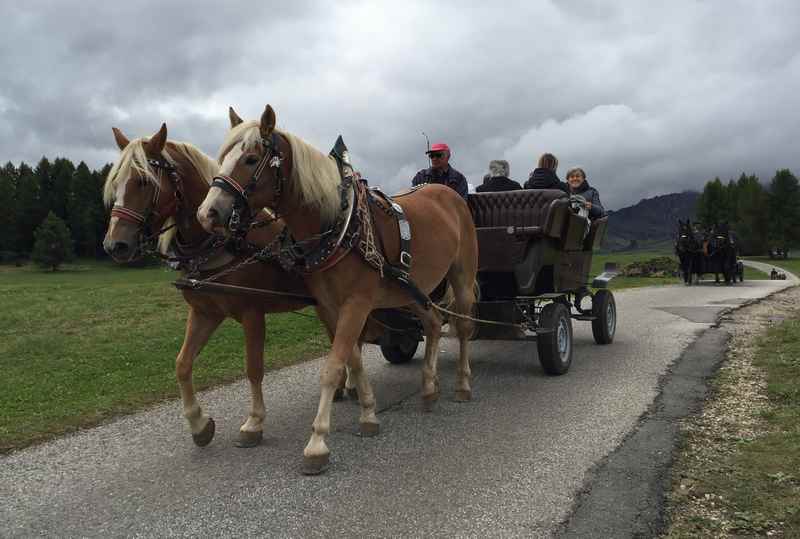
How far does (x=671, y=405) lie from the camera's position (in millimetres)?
5547

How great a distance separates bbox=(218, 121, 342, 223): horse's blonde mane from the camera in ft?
12.8

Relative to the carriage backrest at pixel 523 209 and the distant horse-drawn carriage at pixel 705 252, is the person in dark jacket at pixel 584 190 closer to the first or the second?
the carriage backrest at pixel 523 209

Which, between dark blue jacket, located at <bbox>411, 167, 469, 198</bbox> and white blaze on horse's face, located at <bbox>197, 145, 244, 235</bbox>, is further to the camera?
dark blue jacket, located at <bbox>411, 167, 469, 198</bbox>

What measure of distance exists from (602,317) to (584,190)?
1.98 meters

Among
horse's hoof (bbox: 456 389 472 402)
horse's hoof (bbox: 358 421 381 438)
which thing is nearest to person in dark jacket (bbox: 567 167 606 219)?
horse's hoof (bbox: 456 389 472 402)

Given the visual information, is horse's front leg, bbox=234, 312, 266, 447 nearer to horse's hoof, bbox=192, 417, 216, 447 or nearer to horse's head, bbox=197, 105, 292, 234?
horse's hoof, bbox=192, 417, 216, 447

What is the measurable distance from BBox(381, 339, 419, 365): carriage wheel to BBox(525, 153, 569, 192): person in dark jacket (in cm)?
271

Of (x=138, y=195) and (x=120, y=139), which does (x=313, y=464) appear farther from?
(x=120, y=139)

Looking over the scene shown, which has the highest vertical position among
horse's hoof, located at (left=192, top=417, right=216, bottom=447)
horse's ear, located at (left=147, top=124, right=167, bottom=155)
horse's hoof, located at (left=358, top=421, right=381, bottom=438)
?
horse's ear, located at (left=147, top=124, right=167, bottom=155)

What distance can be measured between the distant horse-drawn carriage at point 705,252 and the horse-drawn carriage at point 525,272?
59.3 feet

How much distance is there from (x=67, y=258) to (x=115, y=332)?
2217 inches

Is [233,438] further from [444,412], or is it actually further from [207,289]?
[444,412]

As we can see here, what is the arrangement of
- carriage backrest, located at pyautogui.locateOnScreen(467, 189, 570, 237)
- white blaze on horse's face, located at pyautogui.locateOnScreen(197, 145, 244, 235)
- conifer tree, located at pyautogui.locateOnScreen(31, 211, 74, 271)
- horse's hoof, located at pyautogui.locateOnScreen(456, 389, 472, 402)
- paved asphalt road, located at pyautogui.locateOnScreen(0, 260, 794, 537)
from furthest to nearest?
conifer tree, located at pyautogui.locateOnScreen(31, 211, 74, 271), carriage backrest, located at pyautogui.locateOnScreen(467, 189, 570, 237), horse's hoof, located at pyautogui.locateOnScreen(456, 389, 472, 402), white blaze on horse's face, located at pyautogui.locateOnScreen(197, 145, 244, 235), paved asphalt road, located at pyautogui.locateOnScreen(0, 260, 794, 537)

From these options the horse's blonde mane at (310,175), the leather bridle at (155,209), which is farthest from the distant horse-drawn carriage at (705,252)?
the leather bridle at (155,209)
